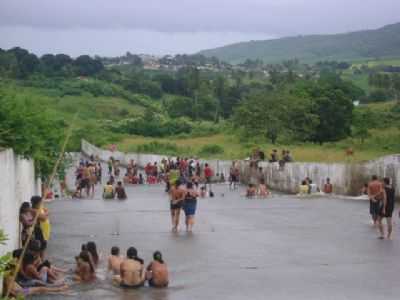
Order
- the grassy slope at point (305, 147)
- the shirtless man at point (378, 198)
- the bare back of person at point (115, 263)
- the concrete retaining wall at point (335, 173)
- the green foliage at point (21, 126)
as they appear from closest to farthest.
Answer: the bare back of person at point (115, 263) → the green foliage at point (21, 126) → the shirtless man at point (378, 198) → the concrete retaining wall at point (335, 173) → the grassy slope at point (305, 147)

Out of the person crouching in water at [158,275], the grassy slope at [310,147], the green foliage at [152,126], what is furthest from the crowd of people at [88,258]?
the green foliage at [152,126]

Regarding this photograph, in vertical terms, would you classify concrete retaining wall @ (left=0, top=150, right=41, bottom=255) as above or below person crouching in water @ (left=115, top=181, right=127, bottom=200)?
above

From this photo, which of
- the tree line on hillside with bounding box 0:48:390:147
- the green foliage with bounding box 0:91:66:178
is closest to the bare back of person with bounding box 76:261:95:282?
the green foliage with bounding box 0:91:66:178

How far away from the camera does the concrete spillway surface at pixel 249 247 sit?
1598 cm

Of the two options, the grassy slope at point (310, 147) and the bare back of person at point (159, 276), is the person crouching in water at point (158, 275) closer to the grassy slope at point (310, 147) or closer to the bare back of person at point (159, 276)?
the bare back of person at point (159, 276)

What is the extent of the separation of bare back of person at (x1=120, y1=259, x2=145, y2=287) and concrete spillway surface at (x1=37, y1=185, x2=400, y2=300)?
10.3 inches

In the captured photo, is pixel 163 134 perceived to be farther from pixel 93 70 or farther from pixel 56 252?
pixel 56 252

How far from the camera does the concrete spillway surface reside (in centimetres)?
1598

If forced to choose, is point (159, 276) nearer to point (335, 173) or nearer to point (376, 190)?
point (376, 190)

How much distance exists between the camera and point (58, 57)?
604ft

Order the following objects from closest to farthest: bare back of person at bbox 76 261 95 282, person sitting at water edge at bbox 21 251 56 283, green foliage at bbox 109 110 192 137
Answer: person sitting at water edge at bbox 21 251 56 283 → bare back of person at bbox 76 261 95 282 → green foliage at bbox 109 110 192 137

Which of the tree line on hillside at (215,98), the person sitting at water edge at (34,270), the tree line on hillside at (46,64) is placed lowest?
the person sitting at water edge at (34,270)

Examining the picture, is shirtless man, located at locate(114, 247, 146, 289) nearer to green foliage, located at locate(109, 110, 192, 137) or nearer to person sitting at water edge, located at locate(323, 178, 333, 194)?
person sitting at water edge, located at locate(323, 178, 333, 194)

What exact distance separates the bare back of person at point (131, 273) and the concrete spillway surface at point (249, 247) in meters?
0.26
